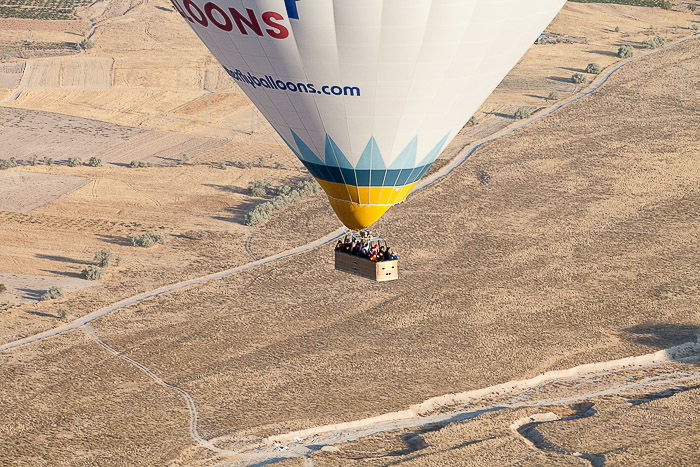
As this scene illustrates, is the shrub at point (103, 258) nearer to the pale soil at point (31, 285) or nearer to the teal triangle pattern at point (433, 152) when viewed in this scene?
the pale soil at point (31, 285)

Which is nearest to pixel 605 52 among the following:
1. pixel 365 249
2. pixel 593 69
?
pixel 593 69

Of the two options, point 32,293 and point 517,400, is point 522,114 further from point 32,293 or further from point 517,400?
point 517,400

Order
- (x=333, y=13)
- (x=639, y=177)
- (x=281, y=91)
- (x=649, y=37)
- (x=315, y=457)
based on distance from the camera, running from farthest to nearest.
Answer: (x=649, y=37), (x=639, y=177), (x=315, y=457), (x=281, y=91), (x=333, y=13)

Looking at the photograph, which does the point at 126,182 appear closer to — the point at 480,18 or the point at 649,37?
the point at 480,18

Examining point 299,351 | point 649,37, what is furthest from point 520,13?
point 649,37

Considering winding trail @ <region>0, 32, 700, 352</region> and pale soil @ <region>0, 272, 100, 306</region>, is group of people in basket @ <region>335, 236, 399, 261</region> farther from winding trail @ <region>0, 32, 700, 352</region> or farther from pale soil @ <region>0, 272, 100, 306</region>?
pale soil @ <region>0, 272, 100, 306</region>

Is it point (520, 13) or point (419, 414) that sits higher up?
point (520, 13)

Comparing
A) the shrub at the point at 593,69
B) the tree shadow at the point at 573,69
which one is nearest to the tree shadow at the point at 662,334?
the shrub at the point at 593,69
